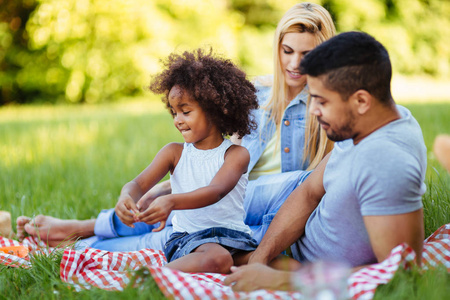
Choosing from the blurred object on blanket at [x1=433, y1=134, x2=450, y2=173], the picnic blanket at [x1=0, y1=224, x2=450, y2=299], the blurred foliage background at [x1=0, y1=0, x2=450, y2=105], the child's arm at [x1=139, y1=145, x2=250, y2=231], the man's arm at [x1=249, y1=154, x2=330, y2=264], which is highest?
the blurred foliage background at [x1=0, y1=0, x2=450, y2=105]

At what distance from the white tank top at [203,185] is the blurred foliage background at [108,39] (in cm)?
1068

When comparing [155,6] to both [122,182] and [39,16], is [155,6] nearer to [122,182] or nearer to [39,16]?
[39,16]

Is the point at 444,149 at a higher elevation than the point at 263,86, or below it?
below

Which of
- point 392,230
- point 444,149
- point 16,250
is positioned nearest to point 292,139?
point 392,230

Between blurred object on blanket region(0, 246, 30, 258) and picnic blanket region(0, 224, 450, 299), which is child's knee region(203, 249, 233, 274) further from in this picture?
blurred object on blanket region(0, 246, 30, 258)

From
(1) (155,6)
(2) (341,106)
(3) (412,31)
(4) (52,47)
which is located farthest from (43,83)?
(2) (341,106)

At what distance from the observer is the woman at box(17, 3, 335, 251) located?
296cm

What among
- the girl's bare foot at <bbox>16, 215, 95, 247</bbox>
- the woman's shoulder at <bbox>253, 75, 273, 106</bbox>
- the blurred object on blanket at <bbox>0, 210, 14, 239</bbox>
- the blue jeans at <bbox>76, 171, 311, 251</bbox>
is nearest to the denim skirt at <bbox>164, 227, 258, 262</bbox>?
the blue jeans at <bbox>76, 171, 311, 251</bbox>

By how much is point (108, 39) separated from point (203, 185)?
1298 cm

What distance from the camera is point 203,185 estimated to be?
247cm

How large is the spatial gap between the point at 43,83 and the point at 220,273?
555 inches

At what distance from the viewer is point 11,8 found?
15.4 meters

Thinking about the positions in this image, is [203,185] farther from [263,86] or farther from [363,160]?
[263,86]

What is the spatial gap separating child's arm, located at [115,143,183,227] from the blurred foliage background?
10642 millimetres
